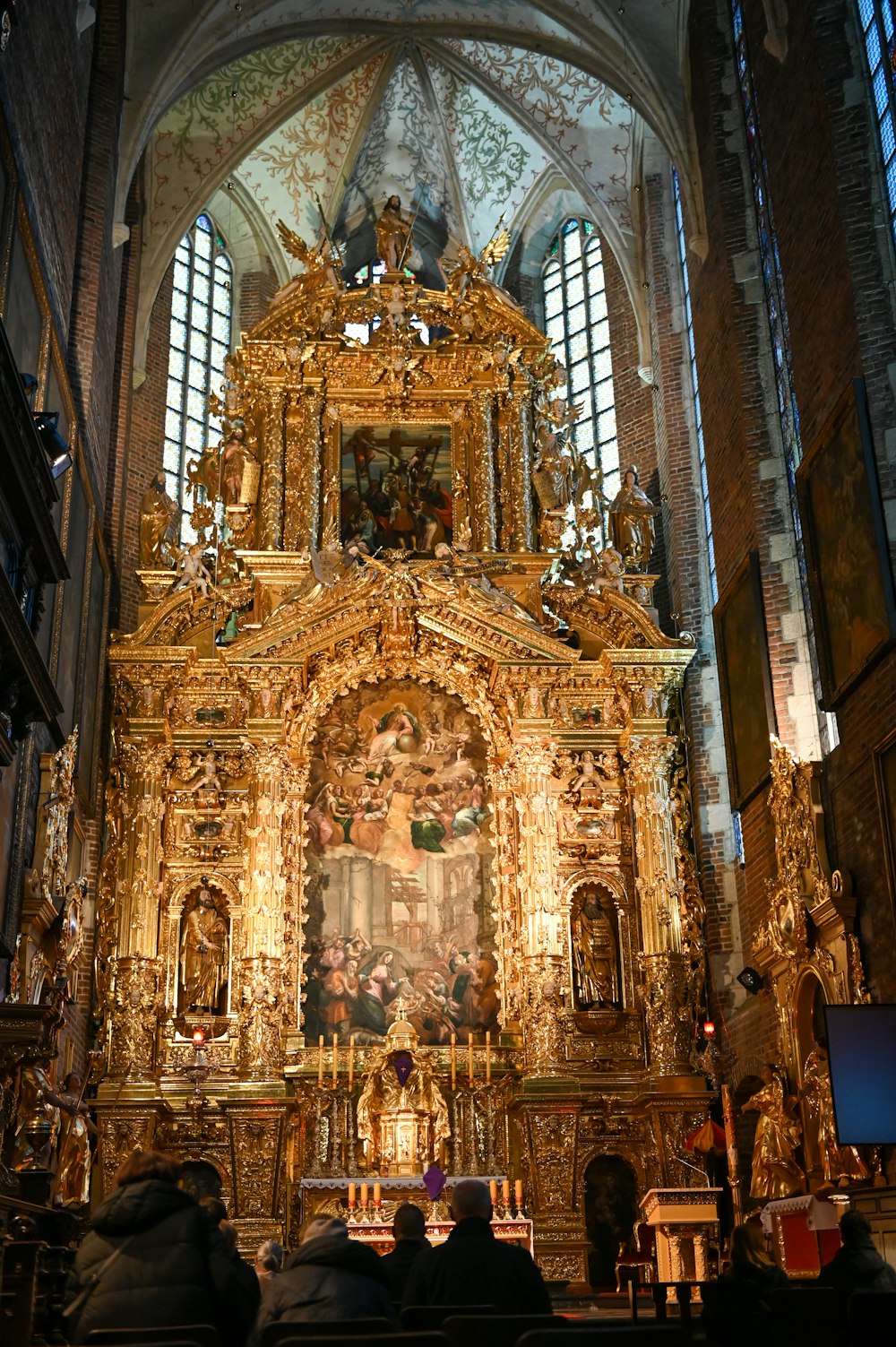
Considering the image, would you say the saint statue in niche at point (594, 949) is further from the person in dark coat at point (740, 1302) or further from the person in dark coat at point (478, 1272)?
the person in dark coat at point (478, 1272)

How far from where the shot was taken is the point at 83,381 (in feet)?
56.5

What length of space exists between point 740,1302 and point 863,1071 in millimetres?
4483

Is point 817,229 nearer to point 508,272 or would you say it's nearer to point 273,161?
point 508,272

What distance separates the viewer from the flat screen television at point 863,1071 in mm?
10820

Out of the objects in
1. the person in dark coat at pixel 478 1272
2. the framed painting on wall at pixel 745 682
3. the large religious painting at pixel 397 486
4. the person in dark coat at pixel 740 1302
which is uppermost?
the large religious painting at pixel 397 486

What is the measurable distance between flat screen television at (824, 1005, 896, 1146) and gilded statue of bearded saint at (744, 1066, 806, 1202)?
10.4 feet

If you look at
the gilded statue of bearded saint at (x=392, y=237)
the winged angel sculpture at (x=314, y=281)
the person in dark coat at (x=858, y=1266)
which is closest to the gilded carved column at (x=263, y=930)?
the winged angel sculpture at (x=314, y=281)

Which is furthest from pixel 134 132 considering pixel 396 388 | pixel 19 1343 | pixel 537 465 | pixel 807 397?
pixel 19 1343

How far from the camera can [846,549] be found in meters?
13.3

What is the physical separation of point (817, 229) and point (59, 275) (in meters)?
7.69

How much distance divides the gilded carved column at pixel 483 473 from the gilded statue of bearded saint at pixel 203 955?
5854mm

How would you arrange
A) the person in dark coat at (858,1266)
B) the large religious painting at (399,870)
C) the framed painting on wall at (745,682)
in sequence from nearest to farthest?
1. the person in dark coat at (858,1266)
2. the framed painting on wall at (745,682)
3. the large religious painting at (399,870)

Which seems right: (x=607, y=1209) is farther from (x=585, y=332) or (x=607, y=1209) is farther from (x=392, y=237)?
(x=585, y=332)

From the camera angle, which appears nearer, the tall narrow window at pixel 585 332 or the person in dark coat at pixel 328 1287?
the person in dark coat at pixel 328 1287
